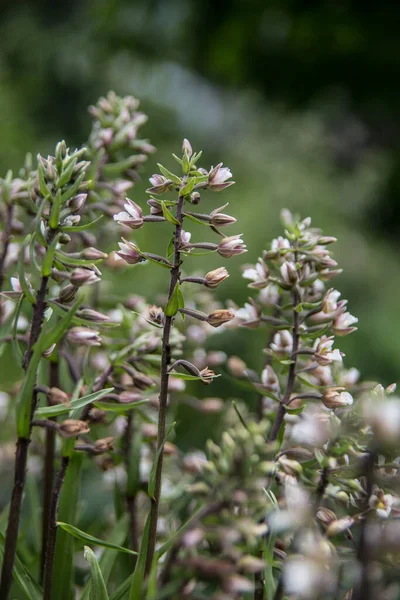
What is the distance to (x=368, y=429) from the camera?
0.46 metres

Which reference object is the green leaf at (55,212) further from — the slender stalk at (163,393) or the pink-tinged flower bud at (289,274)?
the pink-tinged flower bud at (289,274)

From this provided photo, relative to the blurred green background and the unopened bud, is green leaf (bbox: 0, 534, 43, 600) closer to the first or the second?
the unopened bud

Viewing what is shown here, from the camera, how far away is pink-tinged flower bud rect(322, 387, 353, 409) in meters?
0.52

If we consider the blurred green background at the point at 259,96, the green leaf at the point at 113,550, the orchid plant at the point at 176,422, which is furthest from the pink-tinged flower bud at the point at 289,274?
the blurred green background at the point at 259,96

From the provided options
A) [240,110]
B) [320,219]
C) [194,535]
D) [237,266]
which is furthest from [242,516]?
[240,110]

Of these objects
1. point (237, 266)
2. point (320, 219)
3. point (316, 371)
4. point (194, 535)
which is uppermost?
point (320, 219)

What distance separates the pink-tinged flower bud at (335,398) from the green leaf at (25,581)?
0.95 feet

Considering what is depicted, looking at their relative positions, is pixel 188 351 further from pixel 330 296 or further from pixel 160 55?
pixel 160 55

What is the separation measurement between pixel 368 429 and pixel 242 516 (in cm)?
13

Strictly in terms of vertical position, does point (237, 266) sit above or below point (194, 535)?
above

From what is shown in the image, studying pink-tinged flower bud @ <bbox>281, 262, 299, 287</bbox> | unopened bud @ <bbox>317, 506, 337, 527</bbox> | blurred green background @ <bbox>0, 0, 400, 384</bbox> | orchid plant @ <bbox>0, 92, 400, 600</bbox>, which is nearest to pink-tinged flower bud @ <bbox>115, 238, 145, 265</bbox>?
orchid plant @ <bbox>0, 92, 400, 600</bbox>

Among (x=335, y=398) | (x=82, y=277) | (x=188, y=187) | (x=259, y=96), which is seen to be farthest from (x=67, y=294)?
(x=259, y=96)

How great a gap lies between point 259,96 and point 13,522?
2.57 meters

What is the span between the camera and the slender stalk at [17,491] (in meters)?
0.45
